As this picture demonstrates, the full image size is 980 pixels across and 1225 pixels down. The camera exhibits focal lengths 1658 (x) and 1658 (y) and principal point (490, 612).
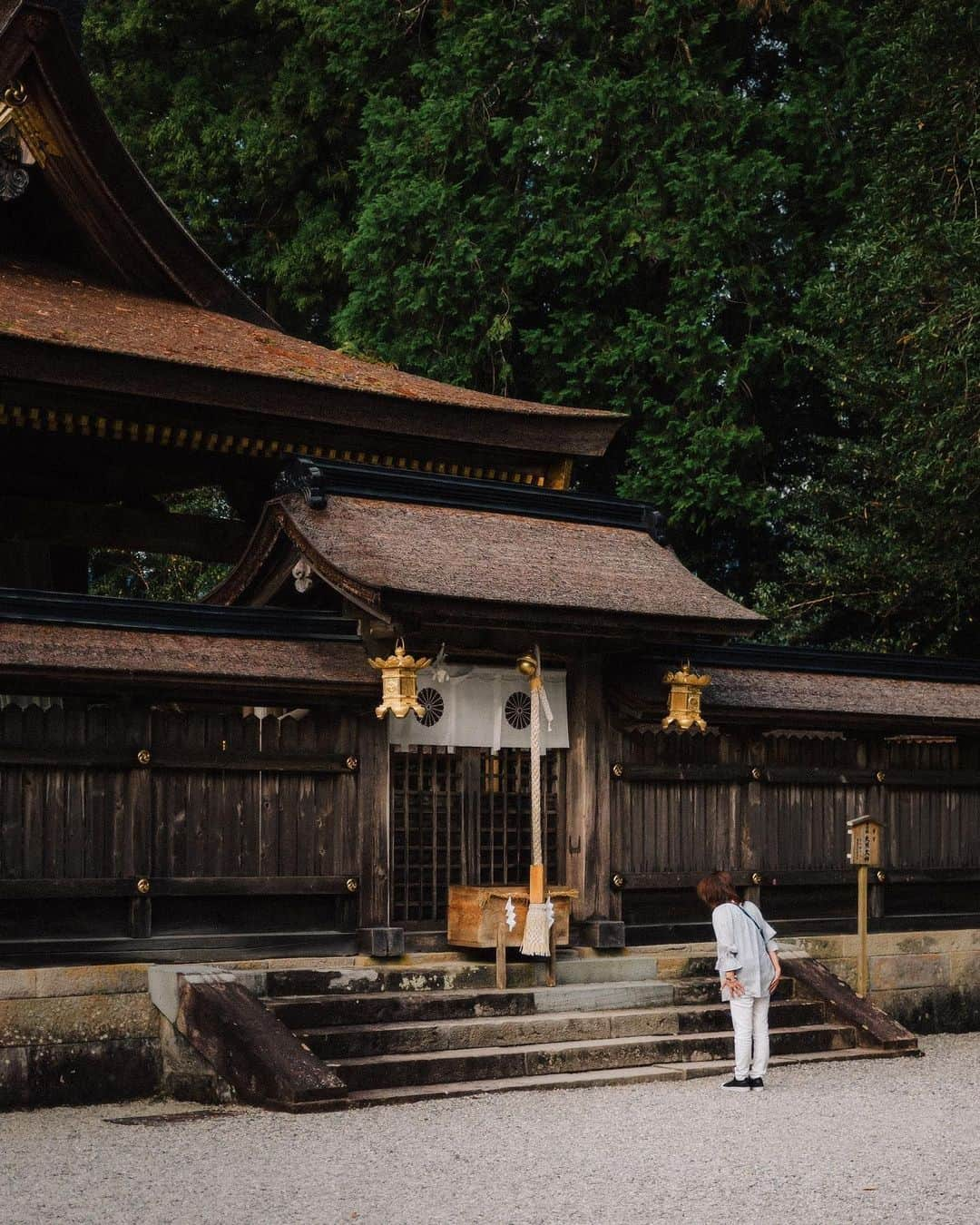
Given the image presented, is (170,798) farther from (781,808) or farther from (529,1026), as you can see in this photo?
(781,808)

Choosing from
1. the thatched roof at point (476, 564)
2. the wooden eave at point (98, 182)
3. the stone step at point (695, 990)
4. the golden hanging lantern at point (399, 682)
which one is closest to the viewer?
the golden hanging lantern at point (399, 682)

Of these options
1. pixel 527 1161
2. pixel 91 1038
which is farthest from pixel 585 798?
pixel 527 1161

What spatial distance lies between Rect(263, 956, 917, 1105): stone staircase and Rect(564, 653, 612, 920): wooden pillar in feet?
1.84

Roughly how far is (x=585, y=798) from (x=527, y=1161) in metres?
4.94

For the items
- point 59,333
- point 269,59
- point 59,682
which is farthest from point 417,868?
point 269,59

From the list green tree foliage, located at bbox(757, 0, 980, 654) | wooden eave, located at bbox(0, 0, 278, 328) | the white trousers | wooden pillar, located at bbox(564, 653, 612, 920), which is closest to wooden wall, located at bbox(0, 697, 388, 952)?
wooden pillar, located at bbox(564, 653, 612, 920)

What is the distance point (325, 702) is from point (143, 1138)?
3864mm

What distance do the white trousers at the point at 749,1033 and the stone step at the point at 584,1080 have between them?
194 millimetres

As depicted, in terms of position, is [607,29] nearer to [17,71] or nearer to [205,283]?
[205,283]

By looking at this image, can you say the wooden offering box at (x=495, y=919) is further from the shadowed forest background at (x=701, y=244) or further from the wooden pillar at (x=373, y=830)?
the shadowed forest background at (x=701, y=244)

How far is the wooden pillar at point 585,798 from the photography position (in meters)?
13.7

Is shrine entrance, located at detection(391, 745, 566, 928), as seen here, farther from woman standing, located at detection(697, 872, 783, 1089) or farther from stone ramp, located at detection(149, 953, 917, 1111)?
woman standing, located at detection(697, 872, 783, 1089)

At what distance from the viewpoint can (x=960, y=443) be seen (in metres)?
19.1

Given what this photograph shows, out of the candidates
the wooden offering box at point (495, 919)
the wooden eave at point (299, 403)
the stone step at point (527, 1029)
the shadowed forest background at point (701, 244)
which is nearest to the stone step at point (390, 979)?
the wooden offering box at point (495, 919)
